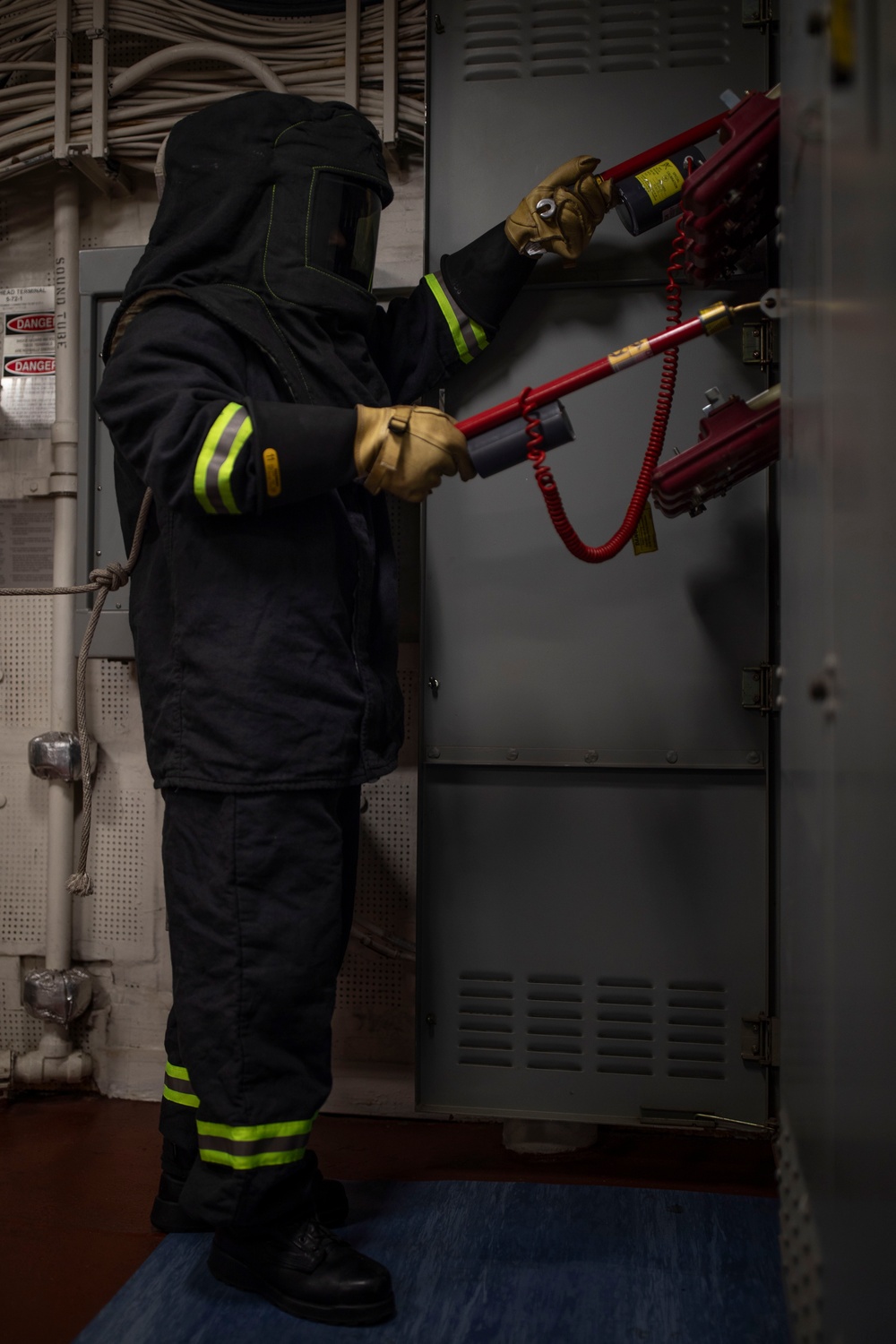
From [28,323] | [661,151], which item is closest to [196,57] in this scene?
[28,323]

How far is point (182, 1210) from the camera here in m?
1.72

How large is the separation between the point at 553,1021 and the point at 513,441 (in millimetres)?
→ 1092

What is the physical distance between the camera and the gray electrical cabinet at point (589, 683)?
1856 millimetres

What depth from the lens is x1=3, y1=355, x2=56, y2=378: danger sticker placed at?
7.98 feet

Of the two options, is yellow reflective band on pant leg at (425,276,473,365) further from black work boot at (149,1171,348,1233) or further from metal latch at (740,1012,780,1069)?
black work boot at (149,1171,348,1233)

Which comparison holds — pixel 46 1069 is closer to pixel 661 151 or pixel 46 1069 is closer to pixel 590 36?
pixel 661 151

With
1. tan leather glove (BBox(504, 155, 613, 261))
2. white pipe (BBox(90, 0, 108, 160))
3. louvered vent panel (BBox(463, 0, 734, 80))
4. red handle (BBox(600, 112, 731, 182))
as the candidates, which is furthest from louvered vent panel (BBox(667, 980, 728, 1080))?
white pipe (BBox(90, 0, 108, 160))

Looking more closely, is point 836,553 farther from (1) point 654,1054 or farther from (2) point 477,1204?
(2) point 477,1204

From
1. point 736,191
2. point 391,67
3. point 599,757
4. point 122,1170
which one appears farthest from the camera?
point 391,67

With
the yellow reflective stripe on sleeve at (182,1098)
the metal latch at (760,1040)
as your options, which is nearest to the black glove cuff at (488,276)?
the metal latch at (760,1040)

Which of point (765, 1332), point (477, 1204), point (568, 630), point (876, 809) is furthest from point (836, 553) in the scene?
point (477, 1204)

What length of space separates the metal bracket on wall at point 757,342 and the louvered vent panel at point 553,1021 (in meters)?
1.21

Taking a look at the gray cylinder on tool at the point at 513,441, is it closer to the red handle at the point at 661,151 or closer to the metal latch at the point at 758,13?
the red handle at the point at 661,151

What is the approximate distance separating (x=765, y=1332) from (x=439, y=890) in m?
0.86
